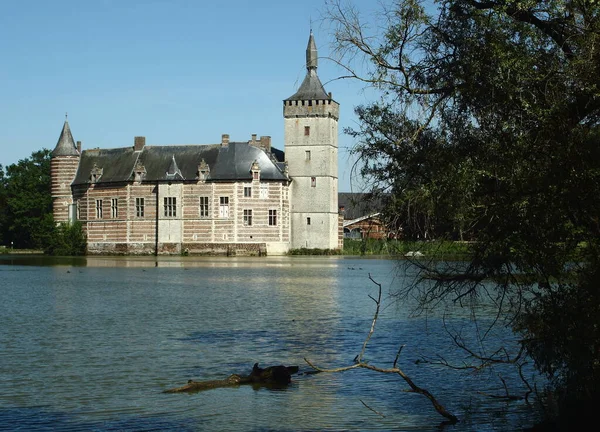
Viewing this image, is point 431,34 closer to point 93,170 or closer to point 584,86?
point 584,86

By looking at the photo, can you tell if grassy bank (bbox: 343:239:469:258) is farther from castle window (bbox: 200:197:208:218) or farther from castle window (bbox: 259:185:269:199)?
castle window (bbox: 200:197:208:218)

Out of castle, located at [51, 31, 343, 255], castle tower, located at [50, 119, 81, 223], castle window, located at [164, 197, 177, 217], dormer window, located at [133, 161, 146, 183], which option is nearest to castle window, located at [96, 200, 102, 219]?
castle, located at [51, 31, 343, 255]

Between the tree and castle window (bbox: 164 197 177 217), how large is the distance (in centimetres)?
5569

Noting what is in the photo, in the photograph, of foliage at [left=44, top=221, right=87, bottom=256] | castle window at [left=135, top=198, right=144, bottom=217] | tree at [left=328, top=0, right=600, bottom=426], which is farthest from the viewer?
foliage at [left=44, top=221, right=87, bottom=256]

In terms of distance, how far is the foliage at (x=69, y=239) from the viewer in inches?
2739

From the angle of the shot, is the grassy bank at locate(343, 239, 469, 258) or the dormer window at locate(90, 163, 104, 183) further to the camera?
the dormer window at locate(90, 163, 104, 183)

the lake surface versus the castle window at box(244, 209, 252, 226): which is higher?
the castle window at box(244, 209, 252, 226)

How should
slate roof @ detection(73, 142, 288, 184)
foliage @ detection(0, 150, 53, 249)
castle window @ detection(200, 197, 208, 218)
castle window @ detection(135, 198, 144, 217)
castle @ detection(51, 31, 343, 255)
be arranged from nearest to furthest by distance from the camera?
1. castle @ detection(51, 31, 343, 255)
2. slate roof @ detection(73, 142, 288, 184)
3. castle window @ detection(200, 197, 208, 218)
4. castle window @ detection(135, 198, 144, 217)
5. foliage @ detection(0, 150, 53, 249)

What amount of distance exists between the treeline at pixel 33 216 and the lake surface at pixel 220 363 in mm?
41069

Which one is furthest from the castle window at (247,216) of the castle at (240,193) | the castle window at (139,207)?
the castle window at (139,207)

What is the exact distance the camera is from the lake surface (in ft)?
37.1

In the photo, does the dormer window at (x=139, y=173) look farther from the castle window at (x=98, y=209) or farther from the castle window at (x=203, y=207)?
the castle window at (x=203, y=207)

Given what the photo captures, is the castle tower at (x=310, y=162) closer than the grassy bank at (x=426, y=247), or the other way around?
the grassy bank at (x=426, y=247)

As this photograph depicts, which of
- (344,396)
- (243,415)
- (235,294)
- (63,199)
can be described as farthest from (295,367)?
(63,199)
